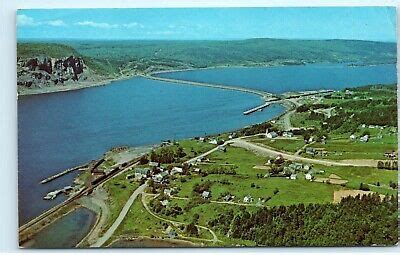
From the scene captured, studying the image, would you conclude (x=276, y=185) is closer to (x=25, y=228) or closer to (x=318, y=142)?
(x=318, y=142)

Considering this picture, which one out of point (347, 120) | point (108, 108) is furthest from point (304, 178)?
point (108, 108)

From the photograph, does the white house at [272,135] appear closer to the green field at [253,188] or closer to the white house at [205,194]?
the green field at [253,188]

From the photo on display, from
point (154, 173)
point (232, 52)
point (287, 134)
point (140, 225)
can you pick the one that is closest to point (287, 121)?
point (287, 134)

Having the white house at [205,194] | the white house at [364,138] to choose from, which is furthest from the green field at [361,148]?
the white house at [205,194]

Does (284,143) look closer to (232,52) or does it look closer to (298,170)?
(298,170)

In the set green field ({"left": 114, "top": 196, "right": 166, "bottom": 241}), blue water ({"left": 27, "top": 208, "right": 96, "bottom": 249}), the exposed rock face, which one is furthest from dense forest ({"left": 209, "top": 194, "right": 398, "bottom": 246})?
the exposed rock face

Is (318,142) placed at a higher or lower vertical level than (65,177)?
higher
